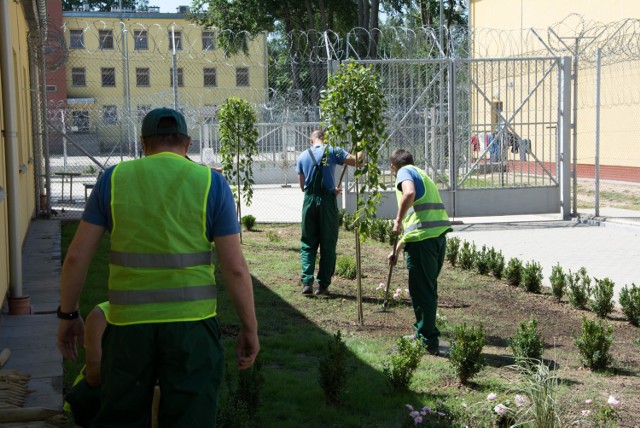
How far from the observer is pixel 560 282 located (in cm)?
893

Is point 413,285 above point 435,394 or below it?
above

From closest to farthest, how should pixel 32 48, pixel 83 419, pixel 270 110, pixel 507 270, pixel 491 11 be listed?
pixel 83 419 < pixel 507 270 < pixel 32 48 < pixel 270 110 < pixel 491 11

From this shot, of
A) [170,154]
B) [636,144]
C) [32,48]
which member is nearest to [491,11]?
[636,144]

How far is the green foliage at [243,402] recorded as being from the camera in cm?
447

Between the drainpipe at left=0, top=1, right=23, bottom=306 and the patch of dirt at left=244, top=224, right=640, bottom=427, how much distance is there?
270 cm

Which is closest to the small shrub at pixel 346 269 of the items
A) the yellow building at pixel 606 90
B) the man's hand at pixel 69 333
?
the man's hand at pixel 69 333

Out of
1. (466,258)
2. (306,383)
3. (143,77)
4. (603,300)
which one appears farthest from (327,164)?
(143,77)

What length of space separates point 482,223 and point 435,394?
10415mm

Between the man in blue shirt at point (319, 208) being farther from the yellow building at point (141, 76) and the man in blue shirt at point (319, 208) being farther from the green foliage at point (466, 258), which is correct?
the yellow building at point (141, 76)

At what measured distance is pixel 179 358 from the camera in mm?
3244

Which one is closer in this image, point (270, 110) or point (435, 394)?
point (435, 394)

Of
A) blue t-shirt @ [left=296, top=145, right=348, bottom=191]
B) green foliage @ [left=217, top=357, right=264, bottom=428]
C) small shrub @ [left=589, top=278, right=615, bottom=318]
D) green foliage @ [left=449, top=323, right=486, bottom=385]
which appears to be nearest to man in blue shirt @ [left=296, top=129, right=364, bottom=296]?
blue t-shirt @ [left=296, top=145, right=348, bottom=191]

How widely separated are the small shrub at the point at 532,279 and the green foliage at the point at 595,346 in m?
3.08

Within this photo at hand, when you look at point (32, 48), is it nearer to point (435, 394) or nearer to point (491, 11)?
point (435, 394)
